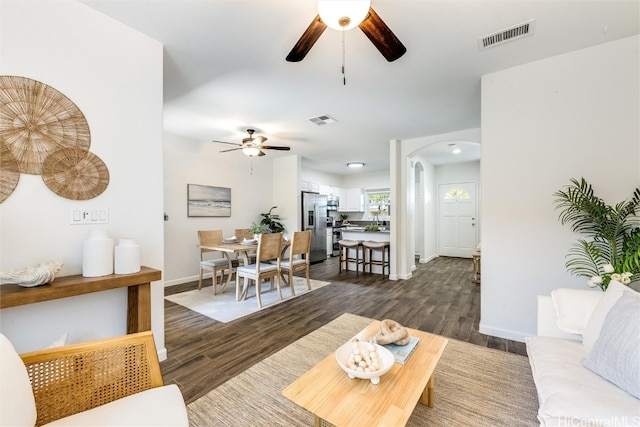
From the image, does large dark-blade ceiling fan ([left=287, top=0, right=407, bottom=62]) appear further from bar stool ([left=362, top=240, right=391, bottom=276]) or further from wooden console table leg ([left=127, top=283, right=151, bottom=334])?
bar stool ([left=362, top=240, right=391, bottom=276])

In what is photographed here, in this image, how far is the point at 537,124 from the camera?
2.46 metres

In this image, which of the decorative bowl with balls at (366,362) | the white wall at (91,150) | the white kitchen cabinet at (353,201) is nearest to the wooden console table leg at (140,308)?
the white wall at (91,150)

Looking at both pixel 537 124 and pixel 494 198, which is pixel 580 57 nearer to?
pixel 537 124

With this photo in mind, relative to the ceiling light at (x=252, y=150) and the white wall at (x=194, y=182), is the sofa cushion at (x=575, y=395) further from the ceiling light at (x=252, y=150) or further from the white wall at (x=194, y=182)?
the white wall at (x=194, y=182)

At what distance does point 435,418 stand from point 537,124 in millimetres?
2612

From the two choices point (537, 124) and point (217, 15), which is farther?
point (537, 124)

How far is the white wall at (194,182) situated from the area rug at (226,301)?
2.63ft

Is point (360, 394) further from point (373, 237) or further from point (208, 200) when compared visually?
point (208, 200)

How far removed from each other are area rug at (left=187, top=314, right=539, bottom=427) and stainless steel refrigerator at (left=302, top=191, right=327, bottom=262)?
4211mm

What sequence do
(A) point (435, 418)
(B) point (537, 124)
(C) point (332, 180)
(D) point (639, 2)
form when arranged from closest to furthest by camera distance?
(A) point (435, 418) → (D) point (639, 2) → (B) point (537, 124) → (C) point (332, 180)

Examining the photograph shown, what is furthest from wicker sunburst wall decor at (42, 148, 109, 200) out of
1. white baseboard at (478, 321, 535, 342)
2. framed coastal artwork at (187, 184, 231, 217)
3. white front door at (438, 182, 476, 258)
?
white front door at (438, 182, 476, 258)

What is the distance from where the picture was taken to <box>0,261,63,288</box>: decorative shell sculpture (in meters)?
1.41

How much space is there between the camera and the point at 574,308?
1.62 m

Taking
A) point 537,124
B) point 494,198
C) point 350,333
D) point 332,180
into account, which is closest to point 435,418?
point 350,333
